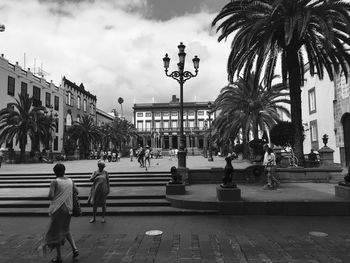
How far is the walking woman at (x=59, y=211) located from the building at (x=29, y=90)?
32.1m

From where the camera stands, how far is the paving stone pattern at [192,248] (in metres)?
5.48

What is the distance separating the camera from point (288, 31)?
13.8 metres

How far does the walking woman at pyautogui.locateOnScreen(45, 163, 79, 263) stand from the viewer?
518 cm

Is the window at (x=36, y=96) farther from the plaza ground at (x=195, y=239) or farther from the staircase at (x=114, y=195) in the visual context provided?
the plaza ground at (x=195, y=239)

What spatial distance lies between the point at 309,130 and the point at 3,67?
32484 mm

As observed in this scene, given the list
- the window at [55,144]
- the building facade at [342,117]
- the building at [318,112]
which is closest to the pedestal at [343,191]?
the building facade at [342,117]

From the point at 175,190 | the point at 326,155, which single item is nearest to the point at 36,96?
the point at 326,155

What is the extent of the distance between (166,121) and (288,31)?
90.6m

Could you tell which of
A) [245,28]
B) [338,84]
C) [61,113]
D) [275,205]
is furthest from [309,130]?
[61,113]

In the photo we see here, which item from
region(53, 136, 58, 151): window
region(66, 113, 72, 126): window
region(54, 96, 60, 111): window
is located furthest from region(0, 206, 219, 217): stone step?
region(66, 113, 72, 126): window

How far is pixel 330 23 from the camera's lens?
1360 centimetres

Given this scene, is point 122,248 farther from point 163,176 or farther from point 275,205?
point 163,176

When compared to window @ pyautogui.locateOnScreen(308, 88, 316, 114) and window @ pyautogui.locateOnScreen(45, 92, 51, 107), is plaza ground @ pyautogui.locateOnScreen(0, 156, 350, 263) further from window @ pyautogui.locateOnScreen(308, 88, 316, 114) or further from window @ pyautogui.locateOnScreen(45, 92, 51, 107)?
window @ pyautogui.locateOnScreen(45, 92, 51, 107)

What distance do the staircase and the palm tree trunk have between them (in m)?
6.66
